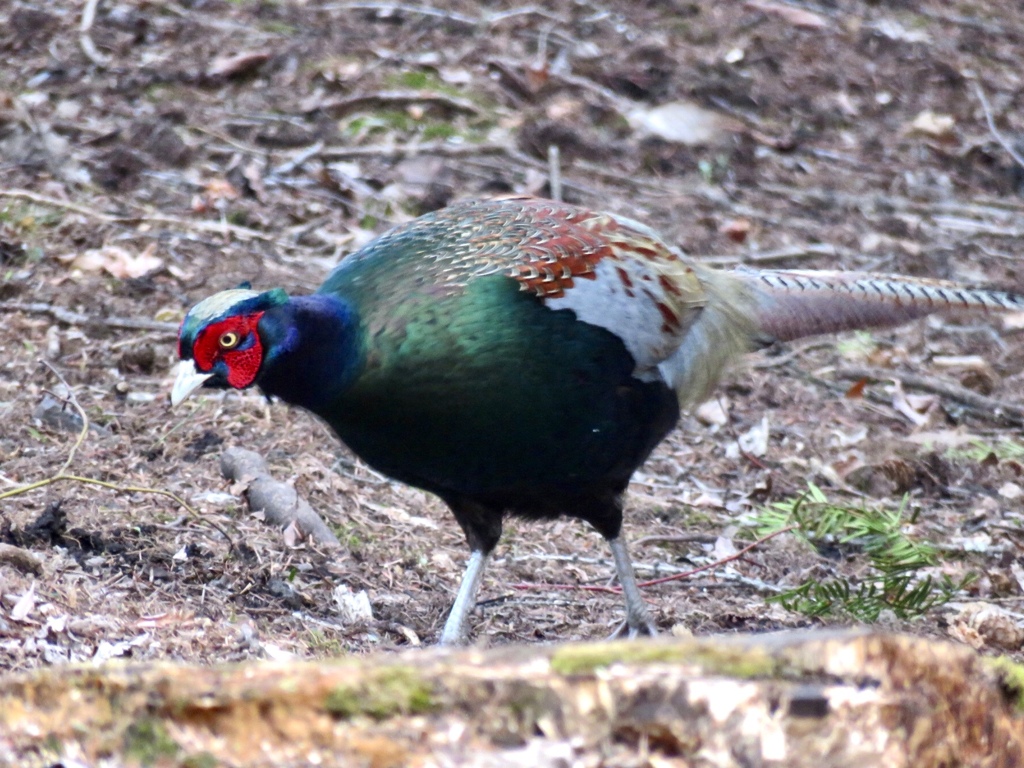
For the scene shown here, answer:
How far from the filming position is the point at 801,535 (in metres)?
5.18

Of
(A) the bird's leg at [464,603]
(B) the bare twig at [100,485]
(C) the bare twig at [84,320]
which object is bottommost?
(C) the bare twig at [84,320]

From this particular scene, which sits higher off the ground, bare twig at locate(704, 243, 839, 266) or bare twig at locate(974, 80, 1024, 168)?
bare twig at locate(704, 243, 839, 266)

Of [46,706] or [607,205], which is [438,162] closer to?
[607,205]

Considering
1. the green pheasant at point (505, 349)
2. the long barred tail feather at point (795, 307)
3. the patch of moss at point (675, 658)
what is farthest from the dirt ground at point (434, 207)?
the patch of moss at point (675, 658)

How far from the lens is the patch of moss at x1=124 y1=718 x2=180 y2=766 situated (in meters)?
1.88

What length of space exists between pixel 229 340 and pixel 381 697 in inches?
76.0

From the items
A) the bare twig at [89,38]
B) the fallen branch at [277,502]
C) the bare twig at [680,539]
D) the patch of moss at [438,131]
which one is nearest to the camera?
the fallen branch at [277,502]

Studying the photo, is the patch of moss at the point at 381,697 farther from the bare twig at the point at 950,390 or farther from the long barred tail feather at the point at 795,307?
the bare twig at the point at 950,390

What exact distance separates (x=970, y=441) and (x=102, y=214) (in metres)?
4.31

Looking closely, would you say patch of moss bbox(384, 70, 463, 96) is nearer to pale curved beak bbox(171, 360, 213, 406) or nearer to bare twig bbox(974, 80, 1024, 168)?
bare twig bbox(974, 80, 1024, 168)

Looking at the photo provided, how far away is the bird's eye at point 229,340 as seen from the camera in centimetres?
362

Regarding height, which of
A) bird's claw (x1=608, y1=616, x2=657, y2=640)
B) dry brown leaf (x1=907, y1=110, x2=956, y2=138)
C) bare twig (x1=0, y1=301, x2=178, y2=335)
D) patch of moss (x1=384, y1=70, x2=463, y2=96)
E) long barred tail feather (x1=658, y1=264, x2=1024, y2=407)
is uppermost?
long barred tail feather (x1=658, y1=264, x2=1024, y2=407)

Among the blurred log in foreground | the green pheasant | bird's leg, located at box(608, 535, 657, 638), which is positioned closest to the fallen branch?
the green pheasant

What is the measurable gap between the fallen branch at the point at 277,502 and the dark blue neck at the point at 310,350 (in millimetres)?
1014
